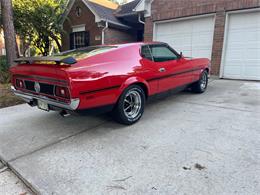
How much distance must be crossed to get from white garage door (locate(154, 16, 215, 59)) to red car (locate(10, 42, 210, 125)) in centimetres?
490

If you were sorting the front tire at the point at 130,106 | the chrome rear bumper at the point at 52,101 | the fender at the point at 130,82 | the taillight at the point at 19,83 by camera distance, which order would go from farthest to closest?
1. the taillight at the point at 19,83
2. the front tire at the point at 130,106
3. the fender at the point at 130,82
4. the chrome rear bumper at the point at 52,101

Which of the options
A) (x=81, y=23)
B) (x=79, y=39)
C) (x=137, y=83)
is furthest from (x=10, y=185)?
(x=79, y=39)

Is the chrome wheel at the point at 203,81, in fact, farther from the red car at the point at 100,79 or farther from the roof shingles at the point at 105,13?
the roof shingles at the point at 105,13

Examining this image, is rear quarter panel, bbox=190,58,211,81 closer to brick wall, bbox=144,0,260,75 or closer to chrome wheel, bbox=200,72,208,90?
chrome wheel, bbox=200,72,208,90

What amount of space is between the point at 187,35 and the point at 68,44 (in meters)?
8.70

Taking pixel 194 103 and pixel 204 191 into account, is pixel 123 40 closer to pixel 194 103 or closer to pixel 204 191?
pixel 194 103

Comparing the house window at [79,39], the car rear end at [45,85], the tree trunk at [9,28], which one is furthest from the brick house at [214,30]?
the car rear end at [45,85]

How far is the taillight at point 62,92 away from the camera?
269cm

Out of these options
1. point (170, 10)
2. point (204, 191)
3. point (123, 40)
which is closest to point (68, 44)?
point (123, 40)

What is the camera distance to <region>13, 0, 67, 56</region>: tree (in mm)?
11227

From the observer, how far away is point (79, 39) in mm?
13594

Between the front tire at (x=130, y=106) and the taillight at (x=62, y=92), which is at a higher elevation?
the taillight at (x=62, y=92)

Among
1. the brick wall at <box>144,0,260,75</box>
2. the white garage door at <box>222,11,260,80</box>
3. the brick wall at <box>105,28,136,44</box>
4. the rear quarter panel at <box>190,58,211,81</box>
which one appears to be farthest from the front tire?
the brick wall at <box>105,28,136,44</box>

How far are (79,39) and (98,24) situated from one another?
7.79 feet
